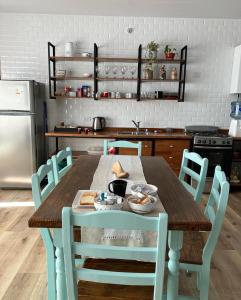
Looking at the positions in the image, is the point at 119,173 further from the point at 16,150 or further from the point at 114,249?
the point at 16,150

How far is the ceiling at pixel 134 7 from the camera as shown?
3.22 m

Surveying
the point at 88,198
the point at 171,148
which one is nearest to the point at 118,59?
the point at 171,148

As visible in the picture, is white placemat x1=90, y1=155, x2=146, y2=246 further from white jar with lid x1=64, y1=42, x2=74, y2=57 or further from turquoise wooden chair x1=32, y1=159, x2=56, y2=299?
white jar with lid x1=64, y1=42, x2=74, y2=57

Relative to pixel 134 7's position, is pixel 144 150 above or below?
below

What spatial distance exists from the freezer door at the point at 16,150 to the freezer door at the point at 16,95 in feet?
0.40

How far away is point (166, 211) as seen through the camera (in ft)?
3.92

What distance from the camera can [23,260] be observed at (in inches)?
81.0

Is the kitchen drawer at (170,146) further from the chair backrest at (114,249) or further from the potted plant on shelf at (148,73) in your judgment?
the chair backrest at (114,249)

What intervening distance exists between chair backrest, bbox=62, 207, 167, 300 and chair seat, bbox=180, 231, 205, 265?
0.48 metres

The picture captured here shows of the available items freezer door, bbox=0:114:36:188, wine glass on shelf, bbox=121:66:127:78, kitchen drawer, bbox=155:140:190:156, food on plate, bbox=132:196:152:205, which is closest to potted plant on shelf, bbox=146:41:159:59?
wine glass on shelf, bbox=121:66:127:78

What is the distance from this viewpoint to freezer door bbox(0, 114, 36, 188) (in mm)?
3443

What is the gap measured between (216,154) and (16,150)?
9.36ft

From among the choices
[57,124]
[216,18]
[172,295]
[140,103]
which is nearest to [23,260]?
[172,295]

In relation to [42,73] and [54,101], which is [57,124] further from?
[42,73]
